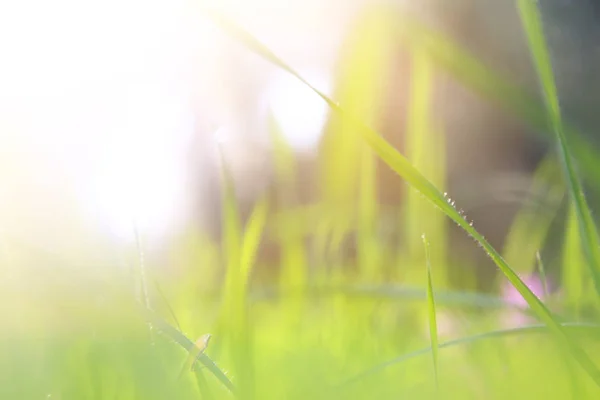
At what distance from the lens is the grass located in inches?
11.2

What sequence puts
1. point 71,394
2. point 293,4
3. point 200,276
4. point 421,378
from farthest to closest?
point 200,276
point 293,4
point 421,378
point 71,394

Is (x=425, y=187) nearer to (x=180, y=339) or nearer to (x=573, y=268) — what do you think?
(x=180, y=339)

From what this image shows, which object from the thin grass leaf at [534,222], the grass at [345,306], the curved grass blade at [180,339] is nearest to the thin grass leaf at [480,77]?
the grass at [345,306]

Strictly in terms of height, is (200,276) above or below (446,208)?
above

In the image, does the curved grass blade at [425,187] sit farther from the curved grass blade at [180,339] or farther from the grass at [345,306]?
the curved grass blade at [180,339]

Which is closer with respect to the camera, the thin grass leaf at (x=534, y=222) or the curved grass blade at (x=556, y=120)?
the curved grass blade at (x=556, y=120)

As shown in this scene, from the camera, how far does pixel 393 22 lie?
12.3 inches

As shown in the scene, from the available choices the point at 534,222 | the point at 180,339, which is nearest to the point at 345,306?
the point at 534,222

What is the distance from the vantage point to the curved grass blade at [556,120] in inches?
10.4

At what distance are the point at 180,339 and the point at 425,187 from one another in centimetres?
13

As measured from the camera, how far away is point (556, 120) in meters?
0.26

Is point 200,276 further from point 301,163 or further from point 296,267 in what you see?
point 301,163

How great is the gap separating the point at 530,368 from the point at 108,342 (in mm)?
315

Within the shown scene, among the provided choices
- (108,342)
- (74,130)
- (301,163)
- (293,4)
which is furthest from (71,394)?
(301,163)
